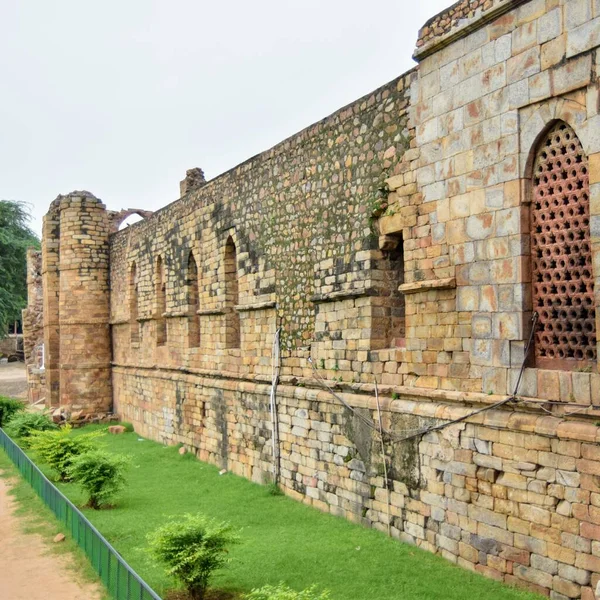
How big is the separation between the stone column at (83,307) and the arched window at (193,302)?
23.0ft

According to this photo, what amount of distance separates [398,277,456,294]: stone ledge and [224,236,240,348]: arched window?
5399mm

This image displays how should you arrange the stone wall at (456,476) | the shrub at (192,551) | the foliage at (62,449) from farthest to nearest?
the foliage at (62,449)
the shrub at (192,551)
the stone wall at (456,476)

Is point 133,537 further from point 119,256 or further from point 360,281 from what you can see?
point 119,256

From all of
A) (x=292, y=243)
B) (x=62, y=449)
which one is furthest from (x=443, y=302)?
(x=62, y=449)

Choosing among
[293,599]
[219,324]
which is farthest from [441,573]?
[219,324]

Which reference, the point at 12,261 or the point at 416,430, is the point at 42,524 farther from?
the point at 12,261

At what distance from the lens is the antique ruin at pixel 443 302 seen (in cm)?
603

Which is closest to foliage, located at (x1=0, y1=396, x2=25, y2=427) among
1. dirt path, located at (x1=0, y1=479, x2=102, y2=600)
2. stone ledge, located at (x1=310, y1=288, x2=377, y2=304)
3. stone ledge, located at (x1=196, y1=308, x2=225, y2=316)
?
stone ledge, located at (x1=196, y1=308, x2=225, y2=316)

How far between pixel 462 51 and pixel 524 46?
0.85 metres

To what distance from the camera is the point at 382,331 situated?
8.63 metres

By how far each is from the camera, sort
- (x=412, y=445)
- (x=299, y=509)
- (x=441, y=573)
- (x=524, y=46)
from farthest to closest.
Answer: (x=299, y=509)
(x=412, y=445)
(x=441, y=573)
(x=524, y=46)

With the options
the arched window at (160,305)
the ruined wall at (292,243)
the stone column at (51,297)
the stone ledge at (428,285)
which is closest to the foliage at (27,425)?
the stone column at (51,297)

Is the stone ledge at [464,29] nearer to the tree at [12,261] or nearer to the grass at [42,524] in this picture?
the grass at [42,524]

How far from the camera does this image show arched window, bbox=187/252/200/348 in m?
14.6
